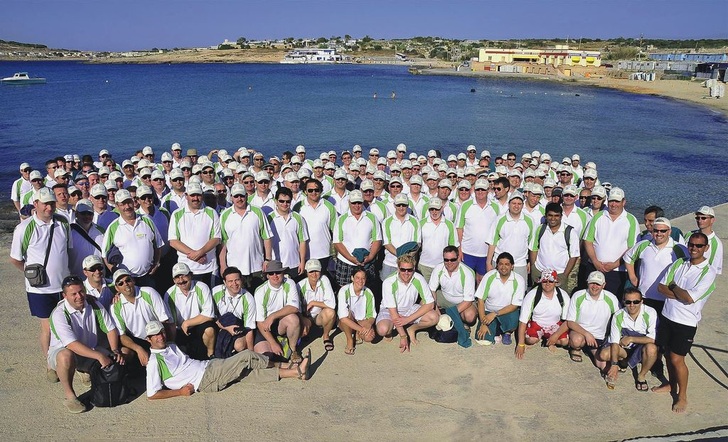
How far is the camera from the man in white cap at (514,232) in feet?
24.9

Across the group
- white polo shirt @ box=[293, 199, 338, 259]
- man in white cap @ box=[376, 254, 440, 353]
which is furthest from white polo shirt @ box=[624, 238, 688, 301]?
white polo shirt @ box=[293, 199, 338, 259]

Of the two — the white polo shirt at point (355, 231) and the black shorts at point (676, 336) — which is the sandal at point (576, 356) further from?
the white polo shirt at point (355, 231)

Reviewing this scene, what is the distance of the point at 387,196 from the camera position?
9.25m

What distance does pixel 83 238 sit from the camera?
6668 mm

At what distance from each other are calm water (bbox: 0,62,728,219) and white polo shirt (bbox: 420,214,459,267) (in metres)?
14.0

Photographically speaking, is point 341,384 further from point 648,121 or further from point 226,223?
point 648,121

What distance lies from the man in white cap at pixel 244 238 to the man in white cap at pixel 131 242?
3.23ft

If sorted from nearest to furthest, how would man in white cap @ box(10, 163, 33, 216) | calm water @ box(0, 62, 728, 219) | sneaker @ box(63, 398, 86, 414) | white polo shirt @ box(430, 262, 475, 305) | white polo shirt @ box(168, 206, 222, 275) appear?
1. sneaker @ box(63, 398, 86, 414)
2. white polo shirt @ box(168, 206, 222, 275)
3. white polo shirt @ box(430, 262, 475, 305)
4. man in white cap @ box(10, 163, 33, 216)
5. calm water @ box(0, 62, 728, 219)

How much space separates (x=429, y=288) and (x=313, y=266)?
5.44 feet

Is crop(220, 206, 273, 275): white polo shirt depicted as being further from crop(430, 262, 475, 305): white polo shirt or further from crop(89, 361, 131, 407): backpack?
crop(430, 262, 475, 305): white polo shirt

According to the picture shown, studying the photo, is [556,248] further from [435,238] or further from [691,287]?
[691,287]

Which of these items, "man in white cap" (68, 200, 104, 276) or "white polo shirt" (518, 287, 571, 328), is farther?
"white polo shirt" (518, 287, 571, 328)

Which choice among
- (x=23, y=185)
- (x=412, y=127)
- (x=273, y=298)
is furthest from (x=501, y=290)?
(x=412, y=127)

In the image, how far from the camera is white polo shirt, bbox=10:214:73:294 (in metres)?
6.06
